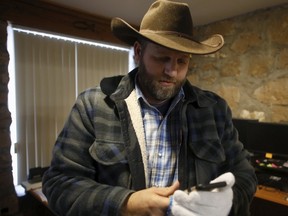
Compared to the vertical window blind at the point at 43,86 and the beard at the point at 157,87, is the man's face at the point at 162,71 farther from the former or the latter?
the vertical window blind at the point at 43,86

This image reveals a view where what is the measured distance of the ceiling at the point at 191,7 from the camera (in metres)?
2.06

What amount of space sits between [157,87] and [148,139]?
0.18 m

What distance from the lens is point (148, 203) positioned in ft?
2.05

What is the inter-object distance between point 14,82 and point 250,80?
207 cm

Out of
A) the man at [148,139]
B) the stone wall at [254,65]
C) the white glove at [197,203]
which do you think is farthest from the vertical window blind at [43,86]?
the white glove at [197,203]

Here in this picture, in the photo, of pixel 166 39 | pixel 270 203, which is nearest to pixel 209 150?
pixel 166 39

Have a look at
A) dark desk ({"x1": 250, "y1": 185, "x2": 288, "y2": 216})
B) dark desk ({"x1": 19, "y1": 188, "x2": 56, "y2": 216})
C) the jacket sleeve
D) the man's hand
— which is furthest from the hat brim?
dark desk ({"x1": 19, "y1": 188, "x2": 56, "y2": 216})

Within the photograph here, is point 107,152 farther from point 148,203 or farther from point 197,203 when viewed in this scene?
point 197,203

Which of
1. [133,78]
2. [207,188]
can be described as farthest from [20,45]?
[207,188]

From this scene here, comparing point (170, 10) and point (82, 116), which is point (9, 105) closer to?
point (82, 116)

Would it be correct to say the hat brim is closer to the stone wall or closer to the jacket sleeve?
the jacket sleeve

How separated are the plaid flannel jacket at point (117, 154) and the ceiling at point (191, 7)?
1399mm

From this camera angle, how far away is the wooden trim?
196 centimetres

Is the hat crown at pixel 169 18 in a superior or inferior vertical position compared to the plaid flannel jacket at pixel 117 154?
superior
